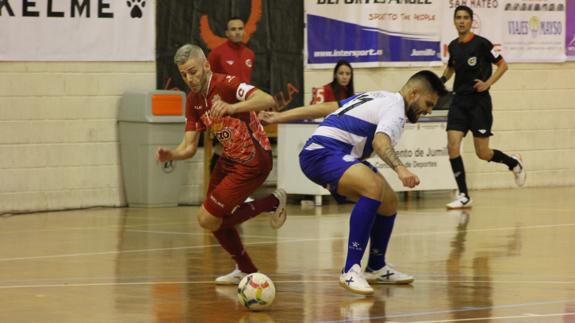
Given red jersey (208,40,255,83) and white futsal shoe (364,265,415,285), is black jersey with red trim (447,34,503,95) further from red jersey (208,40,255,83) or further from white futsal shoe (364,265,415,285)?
white futsal shoe (364,265,415,285)

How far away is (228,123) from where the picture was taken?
9.30 m

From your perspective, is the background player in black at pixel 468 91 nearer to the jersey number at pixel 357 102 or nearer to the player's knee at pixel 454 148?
the player's knee at pixel 454 148

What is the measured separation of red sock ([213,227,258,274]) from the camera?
945 cm

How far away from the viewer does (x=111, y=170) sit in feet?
52.2

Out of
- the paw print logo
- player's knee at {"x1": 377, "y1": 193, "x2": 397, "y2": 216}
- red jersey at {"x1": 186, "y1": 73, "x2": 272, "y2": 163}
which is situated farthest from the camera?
the paw print logo

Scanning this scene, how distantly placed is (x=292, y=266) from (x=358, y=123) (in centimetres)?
190

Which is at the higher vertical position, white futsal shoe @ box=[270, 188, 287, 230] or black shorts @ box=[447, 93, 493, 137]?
black shorts @ box=[447, 93, 493, 137]

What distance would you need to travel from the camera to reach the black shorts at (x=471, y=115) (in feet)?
51.0

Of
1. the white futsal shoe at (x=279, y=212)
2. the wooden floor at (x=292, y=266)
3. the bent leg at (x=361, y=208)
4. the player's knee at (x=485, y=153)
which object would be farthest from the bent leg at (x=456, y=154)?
the bent leg at (x=361, y=208)

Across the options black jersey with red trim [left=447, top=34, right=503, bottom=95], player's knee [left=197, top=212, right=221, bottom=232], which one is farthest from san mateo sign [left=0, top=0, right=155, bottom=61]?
player's knee [left=197, top=212, right=221, bottom=232]

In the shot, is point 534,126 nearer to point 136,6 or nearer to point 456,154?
point 456,154

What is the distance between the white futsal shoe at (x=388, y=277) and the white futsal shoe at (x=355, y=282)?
659 millimetres

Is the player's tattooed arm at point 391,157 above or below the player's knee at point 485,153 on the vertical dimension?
above

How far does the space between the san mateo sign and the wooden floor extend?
→ 1954 millimetres
